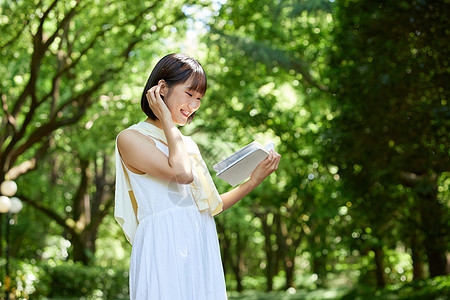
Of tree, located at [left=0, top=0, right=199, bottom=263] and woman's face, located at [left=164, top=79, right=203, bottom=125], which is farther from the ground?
tree, located at [left=0, top=0, right=199, bottom=263]

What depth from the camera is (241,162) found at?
7.64ft

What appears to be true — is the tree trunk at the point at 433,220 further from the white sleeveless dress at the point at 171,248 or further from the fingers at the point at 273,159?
the white sleeveless dress at the point at 171,248

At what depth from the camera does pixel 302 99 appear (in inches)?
720

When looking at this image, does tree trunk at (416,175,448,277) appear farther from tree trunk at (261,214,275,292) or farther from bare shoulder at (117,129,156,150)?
tree trunk at (261,214,275,292)

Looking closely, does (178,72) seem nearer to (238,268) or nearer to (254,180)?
(254,180)

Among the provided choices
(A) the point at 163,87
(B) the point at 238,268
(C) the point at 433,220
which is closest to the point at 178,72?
(A) the point at 163,87

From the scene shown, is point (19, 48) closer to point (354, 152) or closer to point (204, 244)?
point (354, 152)

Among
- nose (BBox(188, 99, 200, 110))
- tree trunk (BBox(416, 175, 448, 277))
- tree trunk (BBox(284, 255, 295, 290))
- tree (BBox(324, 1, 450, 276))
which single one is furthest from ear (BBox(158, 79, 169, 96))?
tree trunk (BBox(284, 255, 295, 290))

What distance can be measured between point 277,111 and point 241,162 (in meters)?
11.9

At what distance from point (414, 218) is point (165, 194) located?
28.9ft

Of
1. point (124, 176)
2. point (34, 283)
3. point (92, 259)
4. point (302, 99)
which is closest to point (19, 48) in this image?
point (34, 283)

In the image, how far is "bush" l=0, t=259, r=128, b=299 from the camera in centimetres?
1597

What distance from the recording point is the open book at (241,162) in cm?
231

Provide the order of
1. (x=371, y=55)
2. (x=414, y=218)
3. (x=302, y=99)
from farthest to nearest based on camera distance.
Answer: (x=302, y=99) → (x=414, y=218) → (x=371, y=55)
